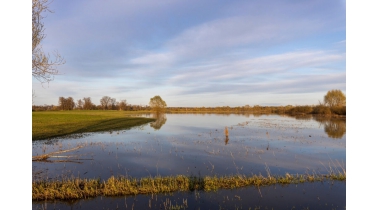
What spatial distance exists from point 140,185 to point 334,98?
3203 inches

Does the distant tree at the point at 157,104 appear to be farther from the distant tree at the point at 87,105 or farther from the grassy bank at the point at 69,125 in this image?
the grassy bank at the point at 69,125

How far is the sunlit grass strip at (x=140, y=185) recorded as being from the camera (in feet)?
25.9

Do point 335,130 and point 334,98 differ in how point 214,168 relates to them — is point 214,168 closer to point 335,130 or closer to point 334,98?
point 335,130

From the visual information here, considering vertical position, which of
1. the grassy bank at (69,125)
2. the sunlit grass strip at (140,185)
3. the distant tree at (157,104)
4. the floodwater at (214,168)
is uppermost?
the distant tree at (157,104)

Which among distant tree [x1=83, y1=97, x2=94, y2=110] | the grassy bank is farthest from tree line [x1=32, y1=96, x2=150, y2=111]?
the grassy bank

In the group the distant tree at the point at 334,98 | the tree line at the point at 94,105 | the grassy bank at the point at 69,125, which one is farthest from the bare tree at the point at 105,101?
the distant tree at the point at 334,98

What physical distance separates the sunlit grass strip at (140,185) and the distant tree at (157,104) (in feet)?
386

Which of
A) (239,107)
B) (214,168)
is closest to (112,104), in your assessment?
(239,107)

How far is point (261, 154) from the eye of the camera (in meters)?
15.1

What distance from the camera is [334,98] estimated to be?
71125mm
